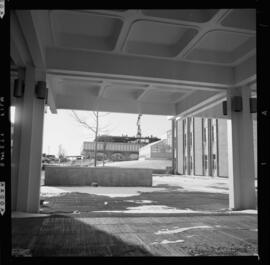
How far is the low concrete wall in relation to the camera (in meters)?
12.1

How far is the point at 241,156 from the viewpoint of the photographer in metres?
6.24

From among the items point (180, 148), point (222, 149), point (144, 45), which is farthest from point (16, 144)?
point (180, 148)

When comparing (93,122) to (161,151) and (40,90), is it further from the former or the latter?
(161,151)

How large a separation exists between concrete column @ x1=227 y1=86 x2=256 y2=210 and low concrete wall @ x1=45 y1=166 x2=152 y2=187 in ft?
23.3

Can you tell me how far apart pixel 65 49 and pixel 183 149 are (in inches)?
1018

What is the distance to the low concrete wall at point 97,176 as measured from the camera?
39.7 feet

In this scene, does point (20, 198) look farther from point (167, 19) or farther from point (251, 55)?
point (251, 55)

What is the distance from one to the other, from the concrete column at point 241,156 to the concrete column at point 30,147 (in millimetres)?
3917

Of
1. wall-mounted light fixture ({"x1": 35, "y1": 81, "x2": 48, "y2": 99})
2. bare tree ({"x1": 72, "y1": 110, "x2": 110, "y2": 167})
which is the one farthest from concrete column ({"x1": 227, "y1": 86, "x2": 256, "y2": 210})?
bare tree ({"x1": 72, "y1": 110, "x2": 110, "y2": 167})

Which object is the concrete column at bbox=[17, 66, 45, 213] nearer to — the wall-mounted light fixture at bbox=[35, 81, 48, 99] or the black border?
the wall-mounted light fixture at bbox=[35, 81, 48, 99]

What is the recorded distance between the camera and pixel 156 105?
947 cm

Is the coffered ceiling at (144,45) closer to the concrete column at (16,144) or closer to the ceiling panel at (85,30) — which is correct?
the ceiling panel at (85,30)

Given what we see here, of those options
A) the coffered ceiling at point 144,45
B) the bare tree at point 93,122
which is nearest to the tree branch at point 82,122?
the bare tree at point 93,122
